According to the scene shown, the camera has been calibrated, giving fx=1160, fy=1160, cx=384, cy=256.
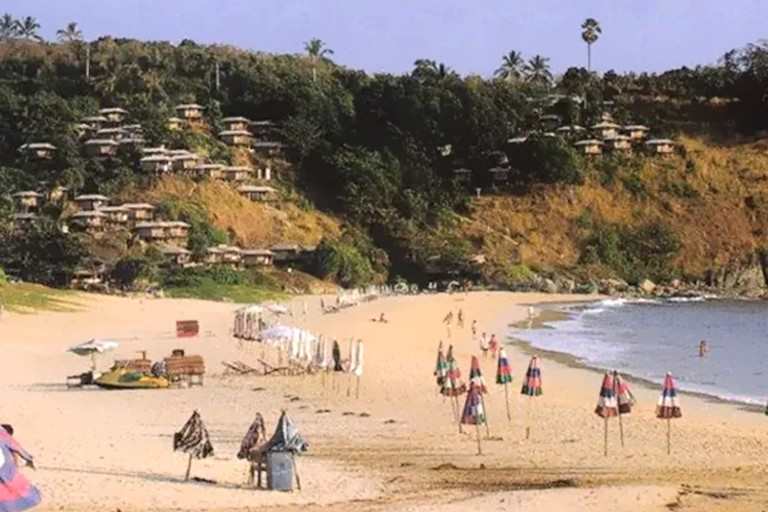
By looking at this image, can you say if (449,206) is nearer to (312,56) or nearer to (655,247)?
(655,247)

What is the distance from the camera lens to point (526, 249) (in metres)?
91.1

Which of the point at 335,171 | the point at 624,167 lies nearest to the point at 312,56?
the point at 335,171

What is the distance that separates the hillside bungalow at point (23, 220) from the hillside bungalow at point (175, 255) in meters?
8.97

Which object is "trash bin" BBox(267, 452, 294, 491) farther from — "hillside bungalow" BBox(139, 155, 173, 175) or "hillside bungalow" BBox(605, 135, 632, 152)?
"hillside bungalow" BBox(605, 135, 632, 152)

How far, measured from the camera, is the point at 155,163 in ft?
274

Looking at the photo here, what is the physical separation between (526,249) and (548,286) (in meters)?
9.16

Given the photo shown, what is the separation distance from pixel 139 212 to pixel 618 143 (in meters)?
41.9

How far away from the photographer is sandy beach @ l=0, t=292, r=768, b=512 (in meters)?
14.2

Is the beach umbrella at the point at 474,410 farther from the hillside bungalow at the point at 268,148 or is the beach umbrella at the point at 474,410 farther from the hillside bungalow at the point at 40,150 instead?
the hillside bungalow at the point at 268,148

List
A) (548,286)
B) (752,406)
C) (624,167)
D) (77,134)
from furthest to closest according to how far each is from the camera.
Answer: (624,167)
(77,134)
(548,286)
(752,406)

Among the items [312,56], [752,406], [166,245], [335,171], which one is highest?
[312,56]

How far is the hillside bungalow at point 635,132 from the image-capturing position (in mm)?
99250

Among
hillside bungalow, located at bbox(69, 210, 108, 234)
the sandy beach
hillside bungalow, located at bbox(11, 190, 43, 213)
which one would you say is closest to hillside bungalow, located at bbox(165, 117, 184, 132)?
hillside bungalow, located at bbox(11, 190, 43, 213)

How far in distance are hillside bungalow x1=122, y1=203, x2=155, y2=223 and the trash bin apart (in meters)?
65.1
